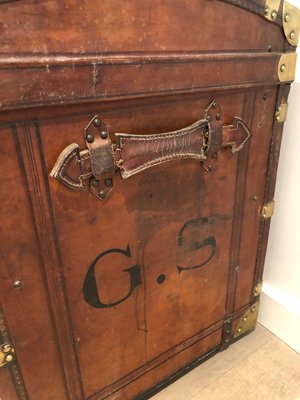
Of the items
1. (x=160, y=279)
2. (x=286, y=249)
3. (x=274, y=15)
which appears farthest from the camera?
(x=286, y=249)

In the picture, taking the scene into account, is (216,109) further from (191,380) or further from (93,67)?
(191,380)

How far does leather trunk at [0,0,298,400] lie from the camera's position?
1.80 ft

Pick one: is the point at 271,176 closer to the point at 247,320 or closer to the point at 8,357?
the point at 247,320

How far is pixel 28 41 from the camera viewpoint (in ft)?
1.64

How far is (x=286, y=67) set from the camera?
83 centimetres

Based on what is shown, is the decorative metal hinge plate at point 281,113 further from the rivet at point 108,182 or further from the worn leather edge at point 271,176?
the rivet at point 108,182

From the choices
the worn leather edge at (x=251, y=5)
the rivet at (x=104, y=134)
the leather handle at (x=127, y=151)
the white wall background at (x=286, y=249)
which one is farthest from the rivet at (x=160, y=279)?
the worn leather edge at (x=251, y=5)

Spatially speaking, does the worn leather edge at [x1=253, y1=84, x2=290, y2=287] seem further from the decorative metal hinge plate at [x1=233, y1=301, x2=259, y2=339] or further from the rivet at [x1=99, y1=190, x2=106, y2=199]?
the rivet at [x1=99, y1=190, x2=106, y2=199]

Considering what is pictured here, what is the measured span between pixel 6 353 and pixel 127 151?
1.59ft

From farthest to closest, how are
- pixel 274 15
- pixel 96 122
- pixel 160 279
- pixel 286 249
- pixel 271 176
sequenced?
pixel 286 249, pixel 271 176, pixel 160 279, pixel 274 15, pixel 96 122

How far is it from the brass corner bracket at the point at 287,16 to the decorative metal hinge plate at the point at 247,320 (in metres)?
0.88

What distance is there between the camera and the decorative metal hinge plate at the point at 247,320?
1188 millimetres

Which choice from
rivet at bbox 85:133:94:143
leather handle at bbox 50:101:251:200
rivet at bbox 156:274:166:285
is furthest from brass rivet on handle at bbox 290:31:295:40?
rivet at bbox 156:274:166:285

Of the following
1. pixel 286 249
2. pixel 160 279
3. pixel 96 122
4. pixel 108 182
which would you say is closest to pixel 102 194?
pixel 108 182
